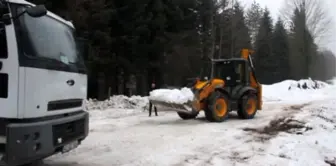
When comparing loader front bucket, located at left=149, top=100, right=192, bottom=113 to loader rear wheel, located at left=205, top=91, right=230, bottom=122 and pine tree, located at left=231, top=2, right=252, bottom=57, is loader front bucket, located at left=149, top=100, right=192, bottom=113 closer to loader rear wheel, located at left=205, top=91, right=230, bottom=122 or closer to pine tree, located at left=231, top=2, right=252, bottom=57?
loader rear wheel, located at left=205, top=91, right=230, bottom=122

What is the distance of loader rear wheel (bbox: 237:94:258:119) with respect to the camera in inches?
509

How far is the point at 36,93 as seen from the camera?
4.78m

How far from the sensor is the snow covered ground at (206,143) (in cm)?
662

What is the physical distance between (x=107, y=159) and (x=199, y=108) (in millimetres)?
5397

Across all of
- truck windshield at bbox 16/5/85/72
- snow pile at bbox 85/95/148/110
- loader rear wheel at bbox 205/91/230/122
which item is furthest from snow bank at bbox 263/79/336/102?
truck windshield at bbox 16/5/85/72

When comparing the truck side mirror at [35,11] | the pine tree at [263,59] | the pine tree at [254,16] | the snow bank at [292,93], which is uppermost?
the pine tree at [254,16]

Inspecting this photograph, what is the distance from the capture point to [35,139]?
4676mm

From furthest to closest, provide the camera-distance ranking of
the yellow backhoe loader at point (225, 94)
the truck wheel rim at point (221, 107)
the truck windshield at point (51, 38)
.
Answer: the truck wheel rim at point (221, 107) < the yellow backhoe loader at point (225, 94) < the truck windshield at point (51, 38)

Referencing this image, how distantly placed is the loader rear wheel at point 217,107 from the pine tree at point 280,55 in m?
46.5

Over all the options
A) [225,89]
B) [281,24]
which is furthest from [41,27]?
[281,24]

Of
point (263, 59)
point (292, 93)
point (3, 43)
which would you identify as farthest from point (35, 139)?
point (263, 59)

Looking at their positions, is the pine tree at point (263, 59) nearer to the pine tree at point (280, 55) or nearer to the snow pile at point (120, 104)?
the pine tree at point (280, 55)

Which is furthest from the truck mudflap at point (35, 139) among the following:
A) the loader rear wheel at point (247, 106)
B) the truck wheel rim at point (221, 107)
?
the loader rear wheel at point (247, 106)

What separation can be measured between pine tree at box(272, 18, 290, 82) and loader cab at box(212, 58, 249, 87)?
1777 inches
